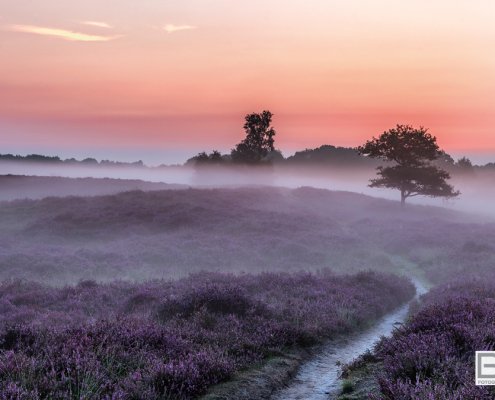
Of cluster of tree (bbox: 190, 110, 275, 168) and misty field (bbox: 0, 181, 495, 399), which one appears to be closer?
misty field (bbox: 0, 181, 495, 399)

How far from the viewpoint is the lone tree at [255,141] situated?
76.7m

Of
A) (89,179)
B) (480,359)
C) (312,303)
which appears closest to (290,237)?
(312,303)

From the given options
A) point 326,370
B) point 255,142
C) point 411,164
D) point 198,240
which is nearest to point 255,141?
point 255,142

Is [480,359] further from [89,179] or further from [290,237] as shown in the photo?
[89,179]

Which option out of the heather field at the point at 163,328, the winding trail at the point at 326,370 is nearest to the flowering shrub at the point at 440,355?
the winding trail at the point at 326,370

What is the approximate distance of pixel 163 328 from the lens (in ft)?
23.7

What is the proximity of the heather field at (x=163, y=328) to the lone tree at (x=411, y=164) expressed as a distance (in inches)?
1209

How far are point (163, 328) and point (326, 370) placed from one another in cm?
333

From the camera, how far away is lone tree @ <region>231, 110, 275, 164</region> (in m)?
76.7

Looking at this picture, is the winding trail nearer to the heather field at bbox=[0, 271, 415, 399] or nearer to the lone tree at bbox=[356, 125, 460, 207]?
the heather field at bbox=[0, 271, 415, 399]

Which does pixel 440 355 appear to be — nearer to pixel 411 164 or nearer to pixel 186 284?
pixel 186 284

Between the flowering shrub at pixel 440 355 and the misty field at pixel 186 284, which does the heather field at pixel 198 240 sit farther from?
the flowering shrub at pixel 440 355
